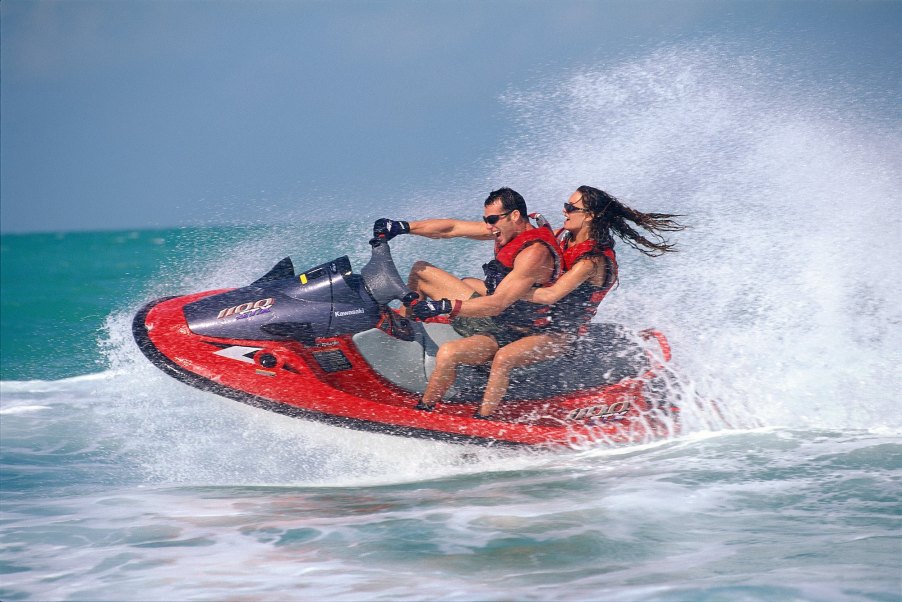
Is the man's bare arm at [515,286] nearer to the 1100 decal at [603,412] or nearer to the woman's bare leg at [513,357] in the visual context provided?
the woman's bare leg at [513,357]

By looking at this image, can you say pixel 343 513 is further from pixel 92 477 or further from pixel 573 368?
pixel 92 477

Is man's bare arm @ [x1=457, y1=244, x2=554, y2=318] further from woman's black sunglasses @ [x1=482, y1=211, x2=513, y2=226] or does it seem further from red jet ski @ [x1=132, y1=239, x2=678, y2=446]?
red jet ski @ [x1=132, y1=239, x2=678, y2=446]

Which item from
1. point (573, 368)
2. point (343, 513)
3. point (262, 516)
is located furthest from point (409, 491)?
point (573, 368)

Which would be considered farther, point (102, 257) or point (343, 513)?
point (102, 257)

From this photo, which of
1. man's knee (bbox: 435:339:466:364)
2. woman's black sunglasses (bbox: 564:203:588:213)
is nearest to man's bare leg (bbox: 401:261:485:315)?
man's knee (bbox: 435:339:466:364)

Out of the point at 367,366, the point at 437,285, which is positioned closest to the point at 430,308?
the point at 367,366

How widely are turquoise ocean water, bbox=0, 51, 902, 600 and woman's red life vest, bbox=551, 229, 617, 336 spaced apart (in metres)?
0.76

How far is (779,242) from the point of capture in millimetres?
7750

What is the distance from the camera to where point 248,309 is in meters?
4.97

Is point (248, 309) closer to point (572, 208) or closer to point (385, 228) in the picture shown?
point (385, 228)

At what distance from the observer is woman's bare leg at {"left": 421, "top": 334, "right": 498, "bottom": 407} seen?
16.3ft

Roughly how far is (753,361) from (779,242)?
1.97 m

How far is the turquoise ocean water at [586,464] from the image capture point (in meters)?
3.84

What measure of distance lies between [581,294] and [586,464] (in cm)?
97
